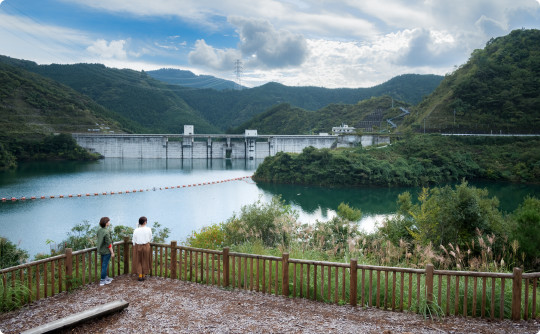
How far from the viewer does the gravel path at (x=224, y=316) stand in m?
4.66

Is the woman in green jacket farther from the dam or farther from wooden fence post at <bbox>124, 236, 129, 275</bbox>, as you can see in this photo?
the dam

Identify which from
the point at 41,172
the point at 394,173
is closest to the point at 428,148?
the point at 394,173

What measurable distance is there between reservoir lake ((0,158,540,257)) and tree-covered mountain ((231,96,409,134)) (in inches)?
1684

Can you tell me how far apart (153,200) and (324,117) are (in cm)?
6776

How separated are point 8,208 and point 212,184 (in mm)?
17082

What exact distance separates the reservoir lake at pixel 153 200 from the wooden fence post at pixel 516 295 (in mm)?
10080

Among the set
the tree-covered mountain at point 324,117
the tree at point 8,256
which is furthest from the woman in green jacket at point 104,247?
the tree-covered mountain at point 324,117

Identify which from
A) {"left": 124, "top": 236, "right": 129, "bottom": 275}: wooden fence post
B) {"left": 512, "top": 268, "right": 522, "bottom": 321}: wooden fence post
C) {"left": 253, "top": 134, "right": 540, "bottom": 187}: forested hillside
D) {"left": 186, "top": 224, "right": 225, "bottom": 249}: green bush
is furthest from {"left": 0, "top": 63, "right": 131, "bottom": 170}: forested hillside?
{"left": 512, "top": 268, "right": 522, "bottom": 321}: wooden fence post

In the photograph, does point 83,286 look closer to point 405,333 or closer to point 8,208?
point 405,333

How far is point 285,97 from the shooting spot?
139250 mm

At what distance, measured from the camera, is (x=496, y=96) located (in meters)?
52.4

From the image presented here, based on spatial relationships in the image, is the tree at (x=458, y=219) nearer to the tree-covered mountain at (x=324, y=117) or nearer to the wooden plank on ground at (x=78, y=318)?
the wooden plank on ground at (x=78, y=318)

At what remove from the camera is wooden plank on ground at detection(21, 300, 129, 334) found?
4262 millimetres

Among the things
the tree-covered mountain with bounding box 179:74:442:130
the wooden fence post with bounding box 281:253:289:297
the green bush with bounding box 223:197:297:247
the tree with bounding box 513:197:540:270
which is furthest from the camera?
the tree-covered mountain with bounding box 179:74:442:130
